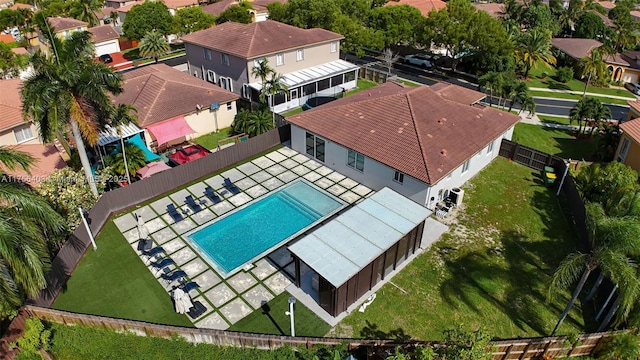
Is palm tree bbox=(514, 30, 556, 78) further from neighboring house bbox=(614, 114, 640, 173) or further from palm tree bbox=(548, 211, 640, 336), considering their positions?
palm tree bbox=(548, 211, 640, 336)

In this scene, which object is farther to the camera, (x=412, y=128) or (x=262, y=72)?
(x=262, y=72)

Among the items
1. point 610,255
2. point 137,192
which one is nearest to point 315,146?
point 137,192

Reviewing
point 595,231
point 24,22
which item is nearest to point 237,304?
point 595,231

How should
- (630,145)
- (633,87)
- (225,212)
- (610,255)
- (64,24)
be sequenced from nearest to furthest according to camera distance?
(610,255) → (225,212) → (630,145) → (633,87) → (64,24)

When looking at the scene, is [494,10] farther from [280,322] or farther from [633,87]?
[280,322]

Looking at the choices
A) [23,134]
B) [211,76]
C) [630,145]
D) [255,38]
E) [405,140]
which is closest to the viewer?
[405,140]

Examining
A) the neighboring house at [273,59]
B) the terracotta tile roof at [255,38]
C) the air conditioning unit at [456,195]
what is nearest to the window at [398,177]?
the air conditioning unit at [456,195]

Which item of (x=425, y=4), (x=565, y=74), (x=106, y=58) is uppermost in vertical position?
(x=425, y=4)
